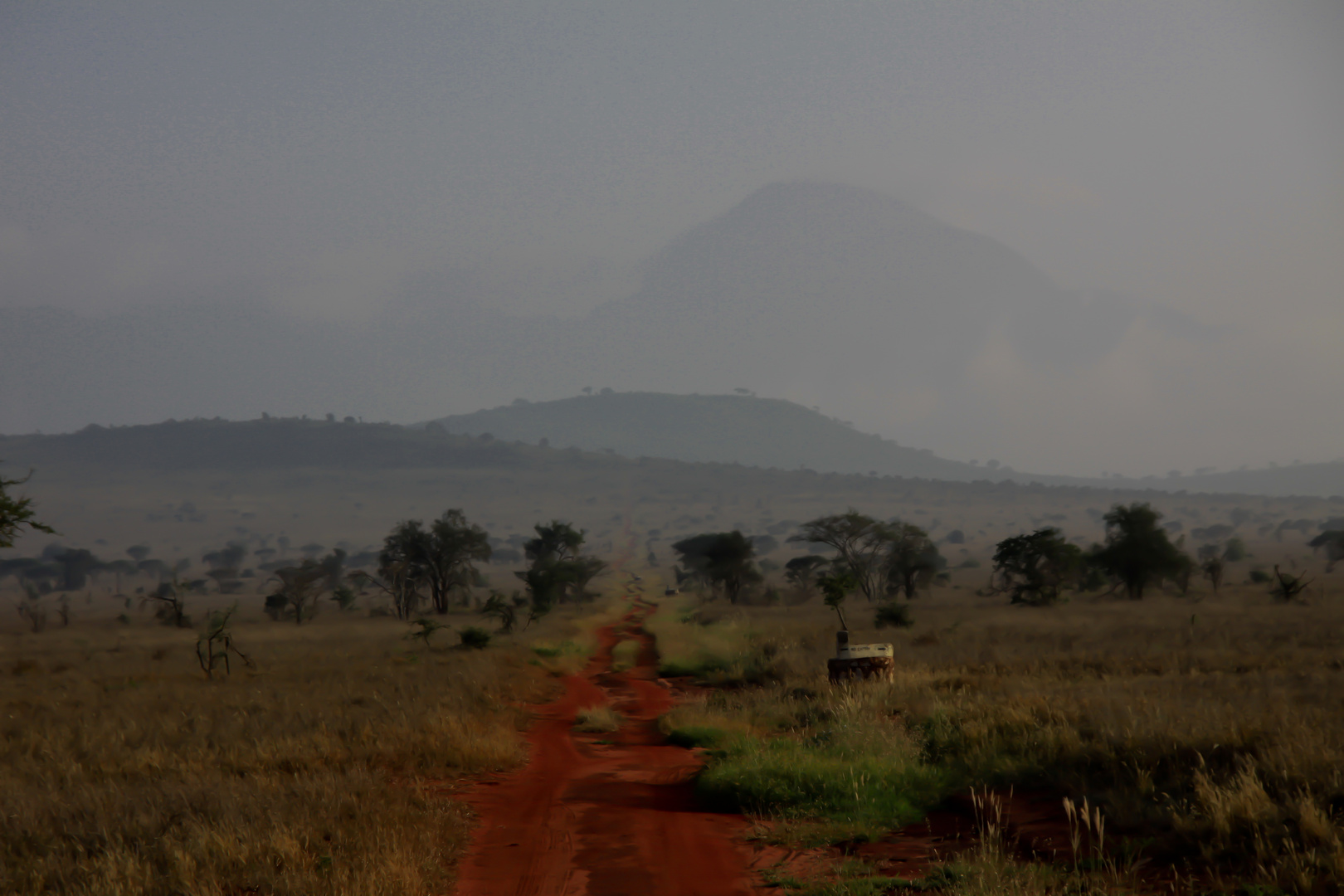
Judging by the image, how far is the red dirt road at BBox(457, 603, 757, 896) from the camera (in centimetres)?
836

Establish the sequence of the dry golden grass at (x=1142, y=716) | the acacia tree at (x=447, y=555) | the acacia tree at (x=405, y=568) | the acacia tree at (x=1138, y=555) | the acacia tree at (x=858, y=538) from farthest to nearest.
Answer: the acacia tree at (x=858, y=538), the acacia tree at (x=447, y=555), the acacia tree at (x=405, y=568), the acacia tree at (x=1138, y=555), the dry golden grass at (x=1142, y=716)

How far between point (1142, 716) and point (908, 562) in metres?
45.9

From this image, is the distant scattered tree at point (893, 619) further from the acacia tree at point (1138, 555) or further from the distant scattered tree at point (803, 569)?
the distant scattered tree at point (803, 569)

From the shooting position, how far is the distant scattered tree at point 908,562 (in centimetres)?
5659

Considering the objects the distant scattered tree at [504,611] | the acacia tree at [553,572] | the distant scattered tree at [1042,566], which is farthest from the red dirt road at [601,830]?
the distant scattered tree at [1042,566]

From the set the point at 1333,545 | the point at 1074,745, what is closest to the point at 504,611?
the point at 1074,745

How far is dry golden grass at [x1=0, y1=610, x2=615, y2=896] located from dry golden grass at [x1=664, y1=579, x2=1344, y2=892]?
4956mm

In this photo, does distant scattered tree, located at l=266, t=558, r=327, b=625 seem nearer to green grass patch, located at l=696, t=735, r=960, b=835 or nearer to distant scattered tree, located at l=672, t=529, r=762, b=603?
distant scattered tree, located at l=672, t=529, r=762, b=603

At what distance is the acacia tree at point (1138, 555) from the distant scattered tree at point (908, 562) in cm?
1156

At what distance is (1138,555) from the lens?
48219 millimetres

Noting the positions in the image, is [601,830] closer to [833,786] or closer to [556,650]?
[833,786]

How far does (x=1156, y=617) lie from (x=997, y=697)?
79.3 ft

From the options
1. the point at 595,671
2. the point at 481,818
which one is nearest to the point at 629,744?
the point at 481,818

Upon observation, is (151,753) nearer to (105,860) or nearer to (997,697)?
(105,860)
